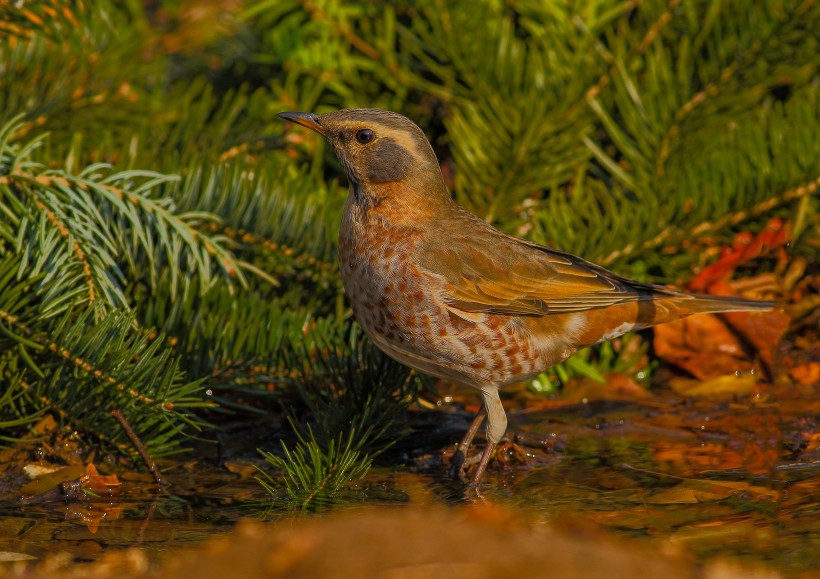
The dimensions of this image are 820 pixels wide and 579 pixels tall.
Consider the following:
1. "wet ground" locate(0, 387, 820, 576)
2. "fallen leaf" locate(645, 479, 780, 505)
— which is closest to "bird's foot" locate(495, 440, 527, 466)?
"wet ground" locate(0, 387, 820, 576)

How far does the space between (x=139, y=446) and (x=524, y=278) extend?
A: 2.00 m

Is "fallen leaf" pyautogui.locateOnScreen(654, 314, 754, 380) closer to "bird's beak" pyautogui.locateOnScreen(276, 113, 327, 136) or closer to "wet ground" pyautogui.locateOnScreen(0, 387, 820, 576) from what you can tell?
"wet ground" pyautogui.locateOnScreen(0, 387, 820, 576)

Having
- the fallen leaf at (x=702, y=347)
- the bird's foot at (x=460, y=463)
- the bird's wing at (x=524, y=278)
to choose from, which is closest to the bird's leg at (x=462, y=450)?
the bird's foot at (x=460, y=463)

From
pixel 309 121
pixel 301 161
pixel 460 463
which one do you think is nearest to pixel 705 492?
pixel 460 463

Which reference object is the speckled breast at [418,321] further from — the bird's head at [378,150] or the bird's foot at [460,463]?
the bird's foot at [460,463]

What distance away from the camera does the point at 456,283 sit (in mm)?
5141

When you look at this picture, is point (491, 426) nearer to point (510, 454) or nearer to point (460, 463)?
point (510, 454)

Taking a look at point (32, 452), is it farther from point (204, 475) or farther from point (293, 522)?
point (293, 522)

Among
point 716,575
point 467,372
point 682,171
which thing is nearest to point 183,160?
point 467,372

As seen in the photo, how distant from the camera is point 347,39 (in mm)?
6734

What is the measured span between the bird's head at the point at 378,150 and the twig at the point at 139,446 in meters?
1.63

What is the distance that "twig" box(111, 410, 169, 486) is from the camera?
4387 millimetres

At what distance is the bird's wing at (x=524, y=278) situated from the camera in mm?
5180

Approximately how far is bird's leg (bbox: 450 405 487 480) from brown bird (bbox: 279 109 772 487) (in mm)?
17
